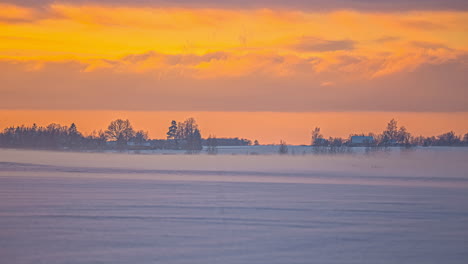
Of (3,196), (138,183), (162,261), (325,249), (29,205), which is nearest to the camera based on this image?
(162,261)

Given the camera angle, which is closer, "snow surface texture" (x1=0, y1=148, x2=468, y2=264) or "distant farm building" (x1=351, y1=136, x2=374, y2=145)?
"snow surface texture" (x1=0, y1=148, x2=468, y2=264)

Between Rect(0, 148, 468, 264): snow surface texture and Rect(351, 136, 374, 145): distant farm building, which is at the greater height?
Rect(351, 136, 374, 145): distant farm building

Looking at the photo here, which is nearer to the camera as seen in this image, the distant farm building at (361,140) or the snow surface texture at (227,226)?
the snow surface texture at (227,226)

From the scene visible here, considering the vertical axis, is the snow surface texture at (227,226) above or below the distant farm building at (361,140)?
below

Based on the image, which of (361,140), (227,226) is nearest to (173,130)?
(361,140)

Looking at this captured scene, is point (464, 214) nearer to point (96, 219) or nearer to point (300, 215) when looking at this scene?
point (300, 215)

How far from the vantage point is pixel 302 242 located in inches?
387

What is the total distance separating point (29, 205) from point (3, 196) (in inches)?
88.1

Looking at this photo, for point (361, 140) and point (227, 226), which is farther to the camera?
point (361, 140)

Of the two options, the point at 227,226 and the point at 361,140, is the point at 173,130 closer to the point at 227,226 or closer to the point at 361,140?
the point at 361,140

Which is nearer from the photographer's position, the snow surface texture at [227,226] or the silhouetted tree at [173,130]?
the snow surface texture at [227,226]

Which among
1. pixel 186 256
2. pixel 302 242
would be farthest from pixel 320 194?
pixel 186 256

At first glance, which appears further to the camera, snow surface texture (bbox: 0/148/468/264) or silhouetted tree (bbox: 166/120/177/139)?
silhouetted tree (bbox: 166/120/177/139)

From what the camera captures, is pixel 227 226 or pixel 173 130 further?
pixel 173 130
